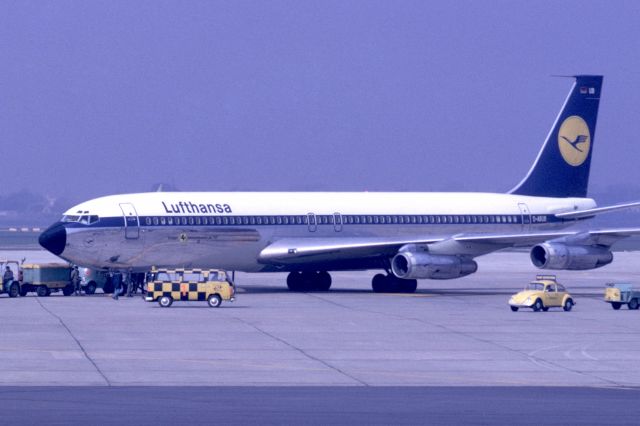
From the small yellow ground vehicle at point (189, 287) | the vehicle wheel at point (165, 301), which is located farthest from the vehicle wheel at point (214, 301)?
the vehicle wheel at point (165, 301)

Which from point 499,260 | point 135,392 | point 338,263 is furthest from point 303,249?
point 499,260

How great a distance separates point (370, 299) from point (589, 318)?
11.9 metres

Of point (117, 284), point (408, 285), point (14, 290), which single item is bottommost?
point (14, 290)

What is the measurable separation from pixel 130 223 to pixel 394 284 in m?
12.2

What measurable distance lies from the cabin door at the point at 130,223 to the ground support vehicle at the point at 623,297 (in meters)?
18.5

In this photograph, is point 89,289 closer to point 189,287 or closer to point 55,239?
point 55,239

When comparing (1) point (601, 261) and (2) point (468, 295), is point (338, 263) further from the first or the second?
(1) point (601, 261)

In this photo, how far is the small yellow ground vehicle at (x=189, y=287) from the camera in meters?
46.2

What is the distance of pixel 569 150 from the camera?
63.5 m

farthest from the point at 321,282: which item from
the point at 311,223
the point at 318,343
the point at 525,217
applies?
the point at 318,343

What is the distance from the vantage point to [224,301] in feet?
160

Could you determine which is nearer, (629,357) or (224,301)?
(629,357)

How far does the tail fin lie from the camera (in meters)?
62.7

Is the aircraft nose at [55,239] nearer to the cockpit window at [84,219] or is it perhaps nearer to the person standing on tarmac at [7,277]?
the cockpit window at [84,219]
